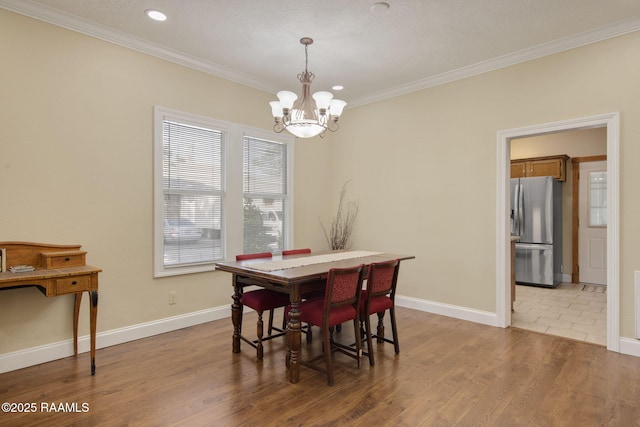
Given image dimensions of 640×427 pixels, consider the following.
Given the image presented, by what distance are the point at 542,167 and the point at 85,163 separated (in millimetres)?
6828

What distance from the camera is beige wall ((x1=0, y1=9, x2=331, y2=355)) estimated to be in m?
2.91

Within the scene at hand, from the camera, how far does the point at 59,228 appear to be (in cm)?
312

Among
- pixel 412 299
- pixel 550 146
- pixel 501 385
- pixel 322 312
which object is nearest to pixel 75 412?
pixel 322 312

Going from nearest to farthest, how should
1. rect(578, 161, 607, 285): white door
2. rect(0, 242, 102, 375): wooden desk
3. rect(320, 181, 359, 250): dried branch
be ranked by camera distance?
rect(0, 242, 102, 375): wooden desk → rect(320, 181, 359, 250): dried branch → rect(578, 161, 607, 285): white door

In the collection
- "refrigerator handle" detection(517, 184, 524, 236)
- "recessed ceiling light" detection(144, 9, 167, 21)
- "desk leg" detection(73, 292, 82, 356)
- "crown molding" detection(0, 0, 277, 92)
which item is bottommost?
"desk leg" detection(73, 292, 82, 356)

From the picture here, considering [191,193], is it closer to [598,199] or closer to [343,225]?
[343,225]

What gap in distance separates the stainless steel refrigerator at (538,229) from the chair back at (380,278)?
4.16 metres

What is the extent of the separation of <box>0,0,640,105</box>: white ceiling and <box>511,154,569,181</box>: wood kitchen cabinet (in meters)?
3.16

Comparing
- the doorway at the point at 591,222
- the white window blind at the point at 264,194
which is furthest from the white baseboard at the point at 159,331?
the doorway at the point at 591,222

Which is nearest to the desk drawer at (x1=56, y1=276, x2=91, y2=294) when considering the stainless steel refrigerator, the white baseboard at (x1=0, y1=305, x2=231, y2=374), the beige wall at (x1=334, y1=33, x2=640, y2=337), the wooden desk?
the wooden desk

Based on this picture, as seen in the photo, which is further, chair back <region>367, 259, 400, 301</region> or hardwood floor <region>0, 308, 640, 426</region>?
chair back <region>367, 259, 400, 301</region>

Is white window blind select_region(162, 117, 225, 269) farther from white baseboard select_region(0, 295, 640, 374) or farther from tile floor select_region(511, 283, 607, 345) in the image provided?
tile floor select_region(511, 283, 607, 345)

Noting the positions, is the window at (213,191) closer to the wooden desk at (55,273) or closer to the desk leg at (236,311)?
the wooden desk at (55,273)

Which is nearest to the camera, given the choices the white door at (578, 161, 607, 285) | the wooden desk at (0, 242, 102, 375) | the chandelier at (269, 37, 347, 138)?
the wooden desk at (0, 242, 102, 375)
